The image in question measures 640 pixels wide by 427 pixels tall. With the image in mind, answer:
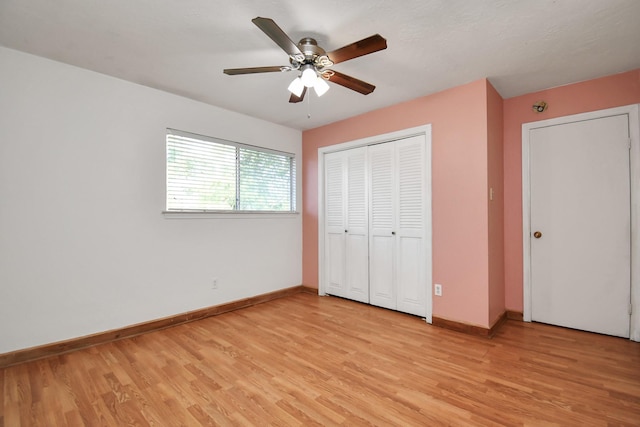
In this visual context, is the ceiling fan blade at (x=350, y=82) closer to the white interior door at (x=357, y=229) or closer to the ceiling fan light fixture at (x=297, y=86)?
the ceiling fan light fixture at (x=297, y=86)

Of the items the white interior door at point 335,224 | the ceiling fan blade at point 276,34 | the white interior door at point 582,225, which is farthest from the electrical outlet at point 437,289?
the ceiling fan blade at point 276,34

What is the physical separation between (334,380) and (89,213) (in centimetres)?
253

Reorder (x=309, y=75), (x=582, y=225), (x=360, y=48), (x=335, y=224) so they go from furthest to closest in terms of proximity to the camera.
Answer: (x=335, y=224), (x=582, y=225), (x=309, y=75), (x=360, y=48)

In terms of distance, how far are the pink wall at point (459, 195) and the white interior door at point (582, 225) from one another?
81cm

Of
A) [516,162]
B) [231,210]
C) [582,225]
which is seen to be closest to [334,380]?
[231,210]

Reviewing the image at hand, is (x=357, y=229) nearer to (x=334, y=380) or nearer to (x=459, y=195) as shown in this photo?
(x=459, y=195)

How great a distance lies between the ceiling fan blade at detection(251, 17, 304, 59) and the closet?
191 cm

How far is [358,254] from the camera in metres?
3.82

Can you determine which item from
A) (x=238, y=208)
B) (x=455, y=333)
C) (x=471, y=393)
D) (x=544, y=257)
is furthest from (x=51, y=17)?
(x=544, y=257)

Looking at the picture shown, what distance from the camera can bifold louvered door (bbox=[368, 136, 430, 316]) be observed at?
3.21 meters

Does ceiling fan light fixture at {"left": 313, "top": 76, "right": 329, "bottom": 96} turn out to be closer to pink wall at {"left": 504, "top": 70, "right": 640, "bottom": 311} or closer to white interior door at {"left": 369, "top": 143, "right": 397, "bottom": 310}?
white interior door at {"left": 369, "top": 143, "right": 397, "bottom": 310}

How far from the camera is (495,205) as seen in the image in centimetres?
298

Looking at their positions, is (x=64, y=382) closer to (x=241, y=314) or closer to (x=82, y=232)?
(x=82, y=232)

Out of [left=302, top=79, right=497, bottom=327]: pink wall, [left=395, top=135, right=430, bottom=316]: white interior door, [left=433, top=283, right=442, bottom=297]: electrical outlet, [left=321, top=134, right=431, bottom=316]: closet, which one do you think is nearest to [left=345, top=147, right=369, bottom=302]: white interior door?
[left=321, top=134, right=431, bottom=316]: closet
